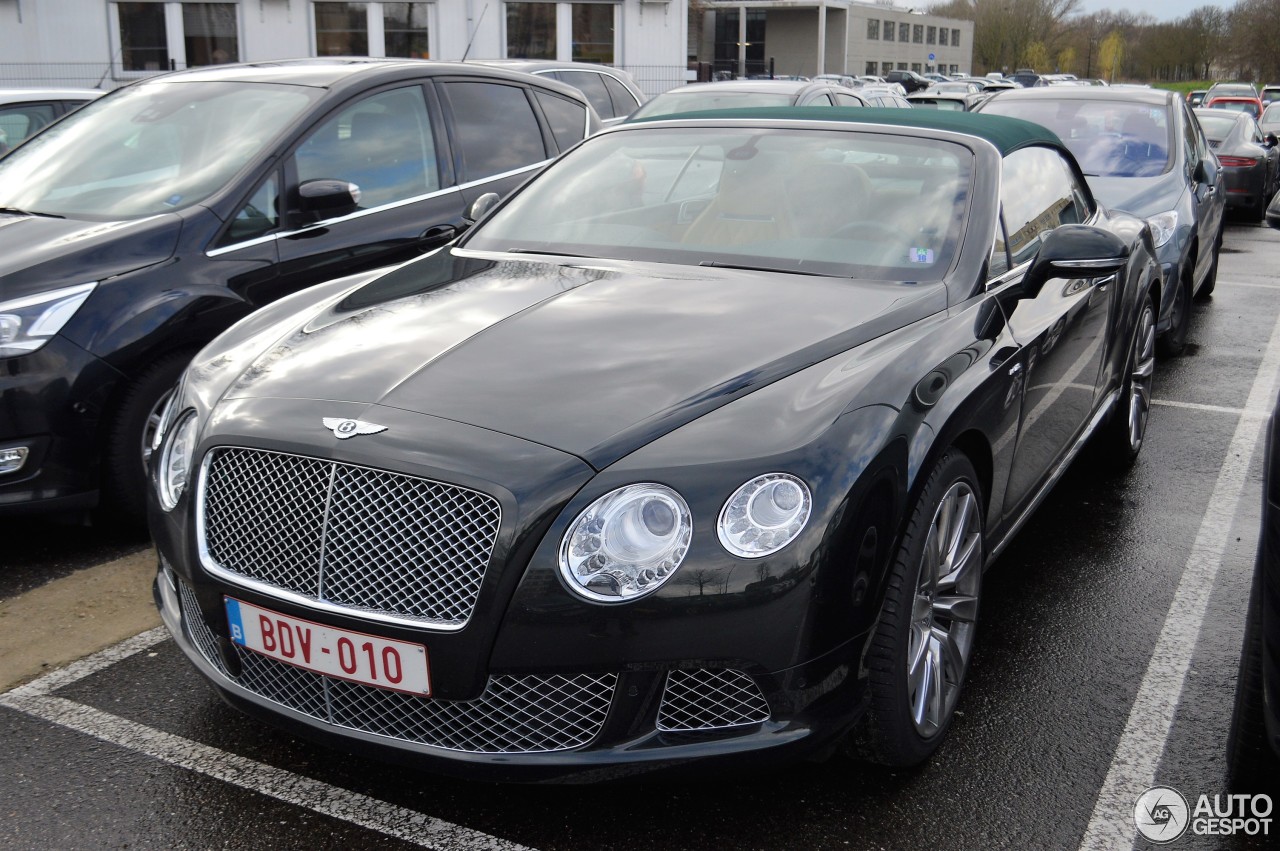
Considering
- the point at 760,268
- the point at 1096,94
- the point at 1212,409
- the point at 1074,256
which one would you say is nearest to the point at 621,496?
the point at 760,268

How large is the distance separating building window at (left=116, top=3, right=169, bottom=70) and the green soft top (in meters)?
35.2

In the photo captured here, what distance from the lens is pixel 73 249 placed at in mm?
4328

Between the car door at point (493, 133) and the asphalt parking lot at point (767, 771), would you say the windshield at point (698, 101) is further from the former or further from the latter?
the asphalt parking lot at point (767, 771)

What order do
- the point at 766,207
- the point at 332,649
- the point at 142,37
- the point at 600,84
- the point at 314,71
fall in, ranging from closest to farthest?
the point at 332,649 < the point at 766,207 < the point at 314,71 < the point at 600,84 < the point at 142,37

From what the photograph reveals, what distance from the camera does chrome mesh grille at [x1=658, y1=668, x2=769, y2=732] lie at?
2.43 m

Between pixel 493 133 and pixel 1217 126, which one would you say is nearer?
pixel 493 133

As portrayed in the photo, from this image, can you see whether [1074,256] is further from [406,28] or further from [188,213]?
[406,28]

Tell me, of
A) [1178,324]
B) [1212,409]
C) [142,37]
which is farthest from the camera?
[142,37]

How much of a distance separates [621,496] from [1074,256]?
1828 millimetres

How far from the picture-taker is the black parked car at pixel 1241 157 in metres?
15.1

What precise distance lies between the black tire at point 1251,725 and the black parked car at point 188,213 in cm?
349

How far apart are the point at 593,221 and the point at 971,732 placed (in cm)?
197

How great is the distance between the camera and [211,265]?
4.62m

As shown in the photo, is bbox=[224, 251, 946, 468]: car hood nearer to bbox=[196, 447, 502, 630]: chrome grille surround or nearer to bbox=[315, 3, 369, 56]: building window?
bbox=[196, 447, 502, 630]: chrome grille surround
